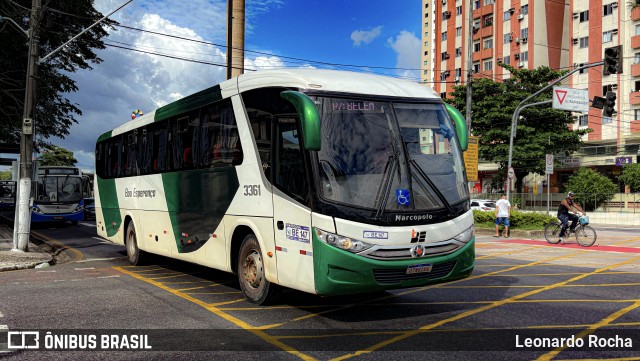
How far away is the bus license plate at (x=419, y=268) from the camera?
618 cm

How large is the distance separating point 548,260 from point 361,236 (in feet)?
30.8

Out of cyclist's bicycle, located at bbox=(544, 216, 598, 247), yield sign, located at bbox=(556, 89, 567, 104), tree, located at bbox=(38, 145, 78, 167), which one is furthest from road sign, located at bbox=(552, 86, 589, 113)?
tree, located at bbox=(38, 145, 78, 167)

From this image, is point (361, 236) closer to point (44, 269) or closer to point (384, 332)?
point (384, 332)

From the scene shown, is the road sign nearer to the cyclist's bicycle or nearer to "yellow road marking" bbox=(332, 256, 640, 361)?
the cyclist's bicycle

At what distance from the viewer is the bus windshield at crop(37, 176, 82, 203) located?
25828 millimetres

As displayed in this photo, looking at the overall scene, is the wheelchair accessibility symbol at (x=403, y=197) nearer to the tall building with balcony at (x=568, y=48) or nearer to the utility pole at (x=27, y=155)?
the utility pole at (x=27, y=155)

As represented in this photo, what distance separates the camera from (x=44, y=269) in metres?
11.9

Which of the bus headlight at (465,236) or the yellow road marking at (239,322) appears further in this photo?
the bus headlight at (465,236)

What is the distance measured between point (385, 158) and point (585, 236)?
13.9 metres

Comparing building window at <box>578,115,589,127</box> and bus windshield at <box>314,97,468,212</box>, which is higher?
building window at <box>578,115,589,127</box>

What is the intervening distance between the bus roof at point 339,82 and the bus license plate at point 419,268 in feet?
7.23

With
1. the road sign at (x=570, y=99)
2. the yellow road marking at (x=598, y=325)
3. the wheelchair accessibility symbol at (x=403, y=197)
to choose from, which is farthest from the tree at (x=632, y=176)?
the wheelchair accessibility symbol at (x=403, y=197)

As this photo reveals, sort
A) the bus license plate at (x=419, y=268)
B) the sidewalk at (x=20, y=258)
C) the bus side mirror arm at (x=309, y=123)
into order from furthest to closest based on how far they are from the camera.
A: the sidewalk at (x=20, y=258) → the bus license plate at (x=419, y=268) → the bus side mirror arm at (x=309, y=123)

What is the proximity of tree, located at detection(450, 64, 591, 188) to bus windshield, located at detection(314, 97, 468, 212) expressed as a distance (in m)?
43.2
